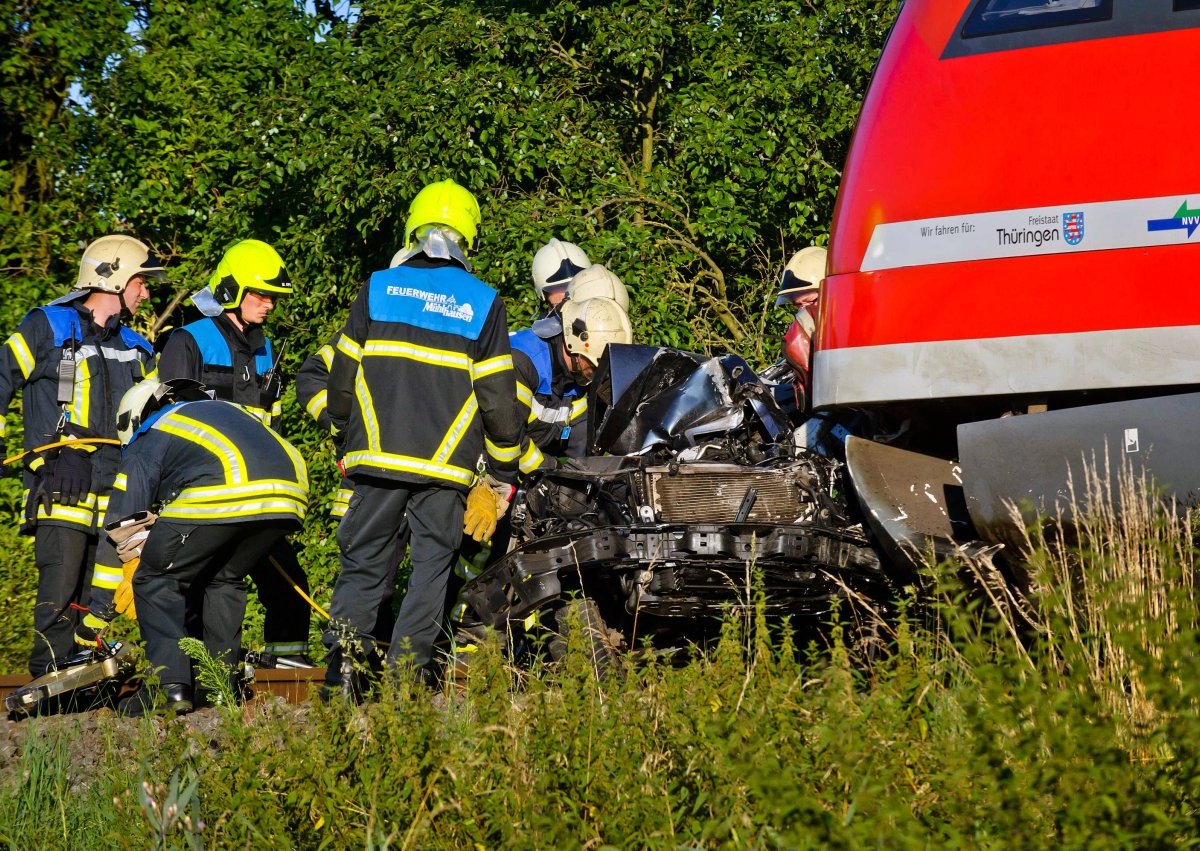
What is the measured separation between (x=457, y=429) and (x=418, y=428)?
17 centimetres

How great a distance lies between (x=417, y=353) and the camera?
6121mm

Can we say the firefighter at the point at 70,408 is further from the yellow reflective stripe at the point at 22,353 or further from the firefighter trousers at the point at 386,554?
the firefighter trousers at the point at 386,554

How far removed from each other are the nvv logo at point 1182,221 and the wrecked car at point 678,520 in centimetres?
161

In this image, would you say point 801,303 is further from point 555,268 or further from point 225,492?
point 225,492

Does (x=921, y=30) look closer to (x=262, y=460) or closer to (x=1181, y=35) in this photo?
(x=1181, y=35)

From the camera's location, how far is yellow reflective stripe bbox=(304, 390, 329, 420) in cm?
710

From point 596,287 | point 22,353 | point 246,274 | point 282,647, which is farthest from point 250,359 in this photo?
point 596,287

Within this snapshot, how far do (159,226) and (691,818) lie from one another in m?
10.5

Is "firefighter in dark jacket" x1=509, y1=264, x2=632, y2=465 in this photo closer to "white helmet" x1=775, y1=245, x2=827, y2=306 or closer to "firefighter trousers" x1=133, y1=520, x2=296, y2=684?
"white helmet" x1=775, y1=245, x2=827, y2=306

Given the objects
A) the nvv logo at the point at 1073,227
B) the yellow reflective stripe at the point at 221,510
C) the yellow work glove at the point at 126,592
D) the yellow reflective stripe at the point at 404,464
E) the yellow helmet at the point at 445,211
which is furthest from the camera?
the yellow work glove at the point at 126,592

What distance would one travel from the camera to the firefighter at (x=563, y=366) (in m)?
7.19

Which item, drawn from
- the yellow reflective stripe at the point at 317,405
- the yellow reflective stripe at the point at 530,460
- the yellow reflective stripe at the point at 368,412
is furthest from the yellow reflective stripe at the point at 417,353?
the yellow reflective stripe at the point at 317,405

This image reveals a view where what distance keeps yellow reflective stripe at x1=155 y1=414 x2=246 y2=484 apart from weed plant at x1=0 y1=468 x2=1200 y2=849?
174 centimetres

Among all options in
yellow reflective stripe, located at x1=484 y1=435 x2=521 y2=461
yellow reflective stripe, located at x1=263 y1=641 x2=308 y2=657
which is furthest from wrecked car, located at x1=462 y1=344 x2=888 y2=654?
yellow reflective stripe, located at x1=263 y1=641 x2=308 y2=657
